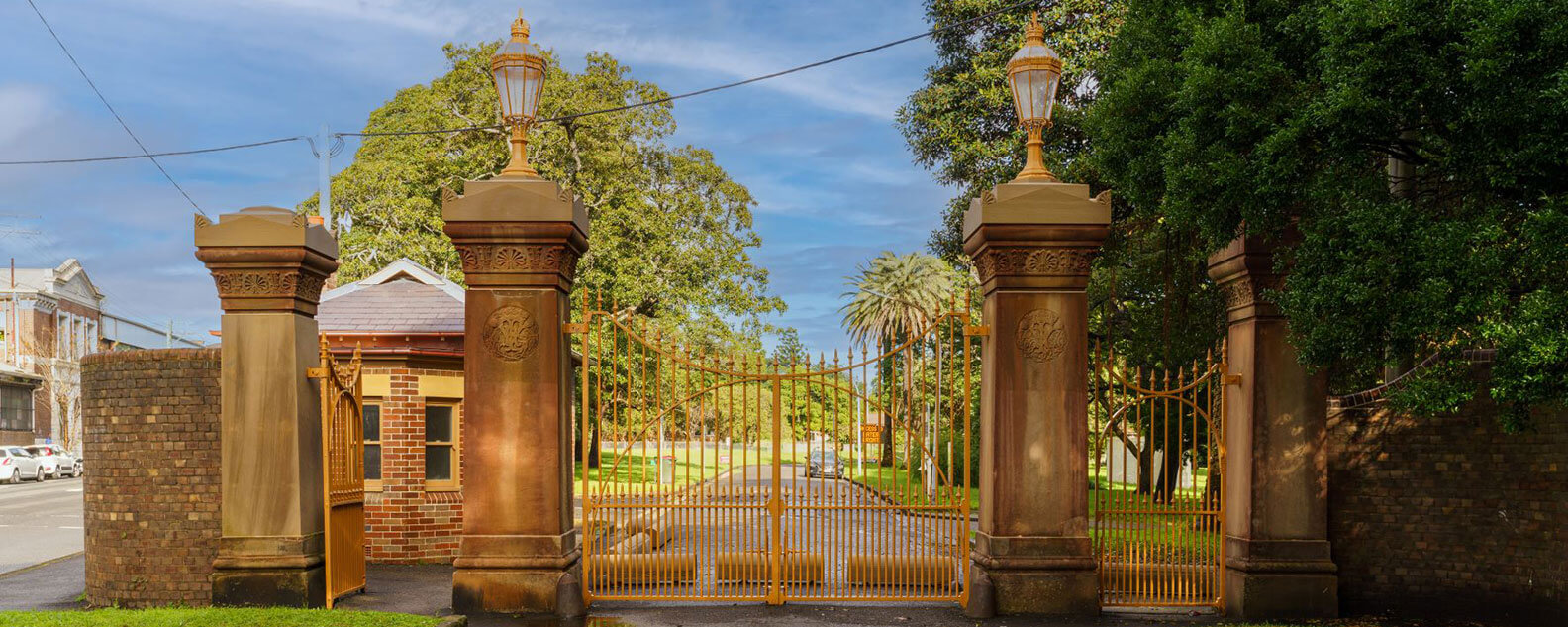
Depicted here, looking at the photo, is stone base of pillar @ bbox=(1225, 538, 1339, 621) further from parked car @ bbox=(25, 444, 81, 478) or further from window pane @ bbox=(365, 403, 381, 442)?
parked car @ bbox=(25, 444, 81, 478)

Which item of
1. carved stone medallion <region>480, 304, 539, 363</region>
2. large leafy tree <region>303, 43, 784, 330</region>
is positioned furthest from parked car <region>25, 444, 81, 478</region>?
carved stone medallion <region>480, 304, 539, 363</region>

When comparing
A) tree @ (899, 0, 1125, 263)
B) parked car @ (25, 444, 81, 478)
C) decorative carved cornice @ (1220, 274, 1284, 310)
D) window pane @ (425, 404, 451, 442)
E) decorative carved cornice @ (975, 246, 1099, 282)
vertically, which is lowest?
parked car @ (25, 444, 81, 478)

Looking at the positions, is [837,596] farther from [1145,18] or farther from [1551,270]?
[1145,18]

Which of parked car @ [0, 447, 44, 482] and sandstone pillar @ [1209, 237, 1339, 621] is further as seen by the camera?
Answer: parked car @ [0, 447, 44, 482]

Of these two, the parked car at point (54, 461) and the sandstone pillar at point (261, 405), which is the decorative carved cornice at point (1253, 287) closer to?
the sandstone pillar at point (261, 405)

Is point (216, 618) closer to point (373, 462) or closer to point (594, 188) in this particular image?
point (373, 462)

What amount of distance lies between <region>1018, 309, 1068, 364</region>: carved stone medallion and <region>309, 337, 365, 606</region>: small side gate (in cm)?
597

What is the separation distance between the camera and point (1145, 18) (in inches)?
479

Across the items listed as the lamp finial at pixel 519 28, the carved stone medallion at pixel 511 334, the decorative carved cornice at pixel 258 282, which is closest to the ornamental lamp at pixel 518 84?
the lamp finial at pixel 519 28

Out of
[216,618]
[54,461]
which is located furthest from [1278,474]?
[54,461]

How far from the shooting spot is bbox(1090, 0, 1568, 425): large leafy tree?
7379 millimetres

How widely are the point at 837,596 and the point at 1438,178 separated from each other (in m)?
6.30

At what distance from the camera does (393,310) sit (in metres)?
16.0

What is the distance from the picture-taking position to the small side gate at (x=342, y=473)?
962 centimetres
